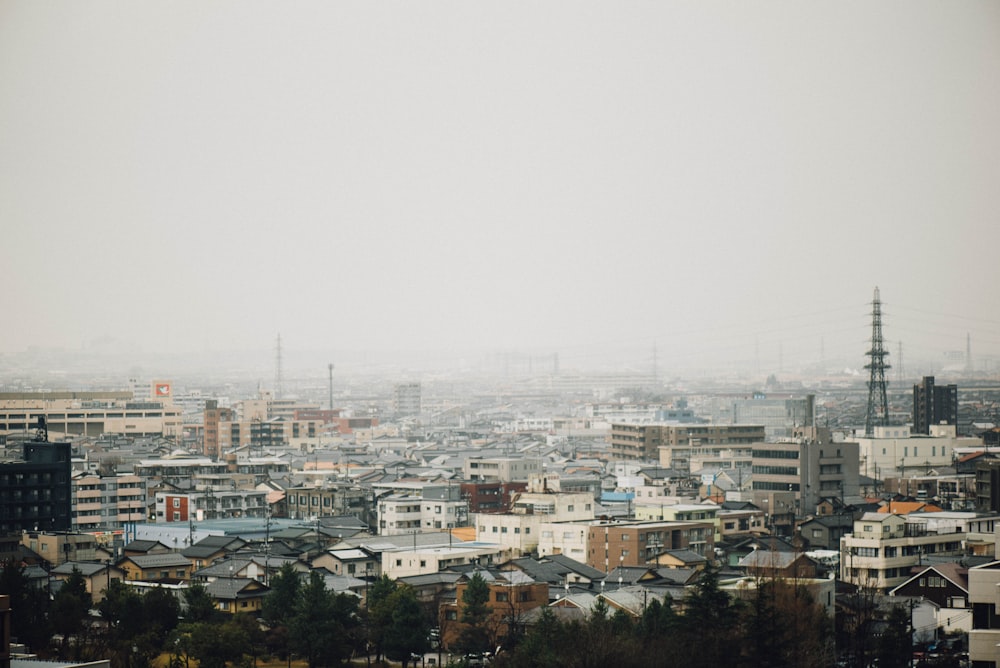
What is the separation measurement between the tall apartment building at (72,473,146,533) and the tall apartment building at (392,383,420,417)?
39.9 meters

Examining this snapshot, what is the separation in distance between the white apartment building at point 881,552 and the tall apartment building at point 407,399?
46.2 metres

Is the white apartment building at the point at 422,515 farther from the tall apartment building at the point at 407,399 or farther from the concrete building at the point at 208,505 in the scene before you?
Answer: the tall apartment building at the point at 407,399

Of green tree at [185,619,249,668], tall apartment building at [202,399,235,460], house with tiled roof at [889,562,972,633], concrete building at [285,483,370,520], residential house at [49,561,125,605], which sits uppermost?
house with tiled roof at [889,562,972,633]

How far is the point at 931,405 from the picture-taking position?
28.1 meters

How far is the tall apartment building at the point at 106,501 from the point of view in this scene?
17156 mm

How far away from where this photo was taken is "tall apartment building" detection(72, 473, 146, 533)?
17.2 metres

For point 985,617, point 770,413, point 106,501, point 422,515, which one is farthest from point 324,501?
point 770,413

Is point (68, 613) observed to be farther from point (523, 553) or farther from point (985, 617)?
point (985, 617)

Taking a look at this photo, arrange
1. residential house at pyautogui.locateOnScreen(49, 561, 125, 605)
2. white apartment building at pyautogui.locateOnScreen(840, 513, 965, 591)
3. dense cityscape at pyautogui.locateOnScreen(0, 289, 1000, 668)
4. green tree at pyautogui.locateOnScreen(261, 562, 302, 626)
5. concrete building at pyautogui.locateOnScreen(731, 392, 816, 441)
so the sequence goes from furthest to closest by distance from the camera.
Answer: concrete building at pyautogui.locateOnScreen(731, 392, 816, 441)
residential house at pyautogui.locateOnScreen(49, 561, 125, 605)
white apartment building at pyautogui.locateOnScreen(840, 513, 965, 591)
green tree at pyautogui.locateOnScreen(261, 562, 302, 626)
dense cityscape at pyautogui.locateOnScreen(0, 289, 1000, 668)

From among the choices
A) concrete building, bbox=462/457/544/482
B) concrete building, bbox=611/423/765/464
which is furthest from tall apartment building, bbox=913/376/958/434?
concrete building, bbox=462/457/544/482

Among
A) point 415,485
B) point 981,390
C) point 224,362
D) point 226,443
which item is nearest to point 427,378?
point 224,362

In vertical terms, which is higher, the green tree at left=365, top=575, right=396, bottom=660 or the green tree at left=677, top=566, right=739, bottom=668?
the green tree at left=677, top=566, right=739, bottom=668

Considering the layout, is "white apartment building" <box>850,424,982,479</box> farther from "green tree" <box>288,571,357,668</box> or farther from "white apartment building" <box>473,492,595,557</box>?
"green tree" <box>288,571,357,668</box>

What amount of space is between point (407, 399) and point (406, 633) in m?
49.1
